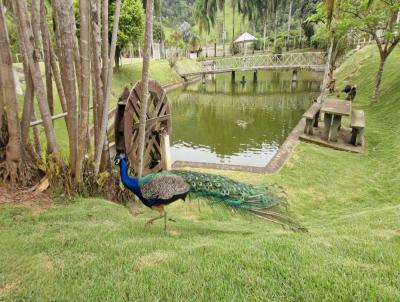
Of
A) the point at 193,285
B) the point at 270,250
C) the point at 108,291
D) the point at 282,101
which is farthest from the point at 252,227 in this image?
the point at 282,101

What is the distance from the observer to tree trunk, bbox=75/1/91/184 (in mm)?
4871

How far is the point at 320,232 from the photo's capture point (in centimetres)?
427

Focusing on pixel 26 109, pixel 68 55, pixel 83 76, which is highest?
pixel 68 55

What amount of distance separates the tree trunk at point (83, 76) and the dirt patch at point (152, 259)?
280 cm

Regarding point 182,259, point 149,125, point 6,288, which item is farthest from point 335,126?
point 6,288

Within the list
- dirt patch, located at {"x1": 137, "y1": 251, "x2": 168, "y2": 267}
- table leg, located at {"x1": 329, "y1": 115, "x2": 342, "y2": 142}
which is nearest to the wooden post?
dirt patch, located at {"x1": 137, "y1": 251, "x2": 168, "y2": 267}

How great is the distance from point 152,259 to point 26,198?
305 centimetres

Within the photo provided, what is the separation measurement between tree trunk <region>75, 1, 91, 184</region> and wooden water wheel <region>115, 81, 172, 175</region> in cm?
180

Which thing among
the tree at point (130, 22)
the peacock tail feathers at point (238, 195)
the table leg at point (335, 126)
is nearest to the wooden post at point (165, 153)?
the peacock tail feathers at point (238, 195)

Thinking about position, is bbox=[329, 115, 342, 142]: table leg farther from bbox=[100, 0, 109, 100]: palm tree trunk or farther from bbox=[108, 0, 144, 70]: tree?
bbox=[108, 0, 144, 70]: tree

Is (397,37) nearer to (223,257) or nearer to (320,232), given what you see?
(320,232)

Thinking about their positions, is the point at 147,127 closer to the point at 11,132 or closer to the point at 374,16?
the point at 11,132

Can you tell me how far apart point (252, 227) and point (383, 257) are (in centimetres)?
235

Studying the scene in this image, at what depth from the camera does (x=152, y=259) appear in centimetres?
321
